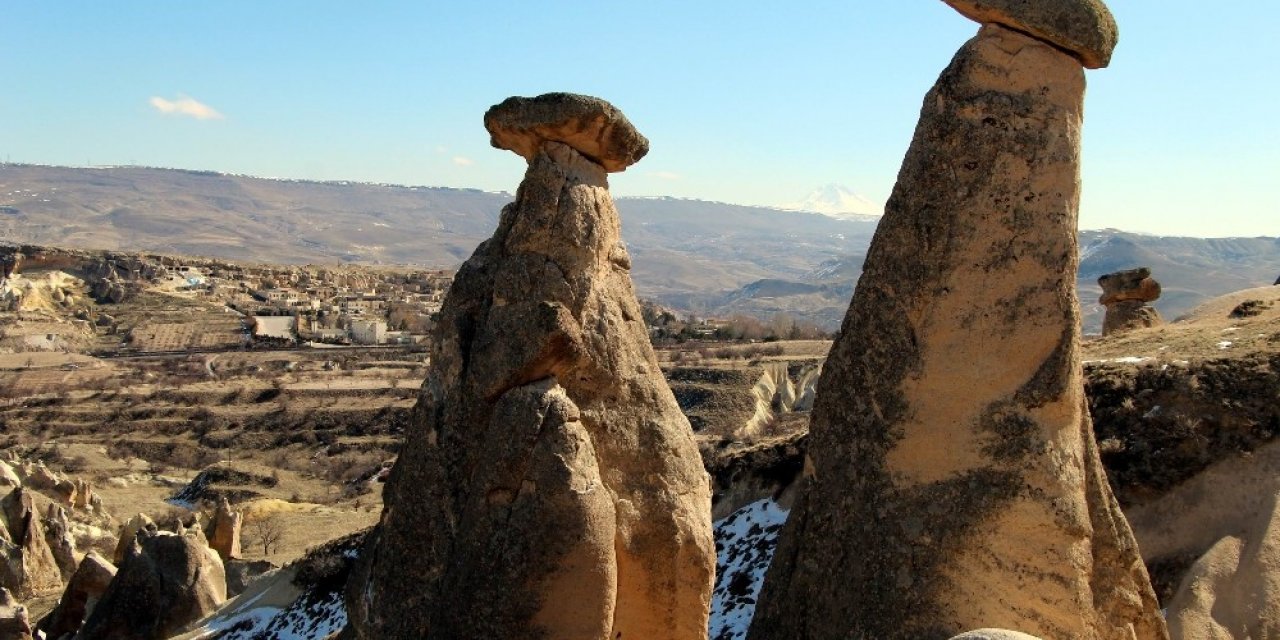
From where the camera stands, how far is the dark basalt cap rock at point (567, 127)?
24.8 ft

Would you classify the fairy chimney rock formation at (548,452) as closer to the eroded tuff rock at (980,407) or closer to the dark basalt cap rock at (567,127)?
the dark basalt cap rock at (567,127)

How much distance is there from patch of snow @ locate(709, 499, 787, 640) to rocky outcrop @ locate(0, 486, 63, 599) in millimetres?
A: 15751

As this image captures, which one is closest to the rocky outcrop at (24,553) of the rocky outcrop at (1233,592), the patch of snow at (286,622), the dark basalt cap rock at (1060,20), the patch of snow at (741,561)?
the patch of snow at (286,622)

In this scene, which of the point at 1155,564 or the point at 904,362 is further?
the point at 1155,564

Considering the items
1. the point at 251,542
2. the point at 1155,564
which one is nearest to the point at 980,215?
the point at 1155,564

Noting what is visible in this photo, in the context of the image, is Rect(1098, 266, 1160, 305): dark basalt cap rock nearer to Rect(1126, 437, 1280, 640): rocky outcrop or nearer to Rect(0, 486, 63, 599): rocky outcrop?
Rect(1126, 437, 1280, 640): rocky outcrop

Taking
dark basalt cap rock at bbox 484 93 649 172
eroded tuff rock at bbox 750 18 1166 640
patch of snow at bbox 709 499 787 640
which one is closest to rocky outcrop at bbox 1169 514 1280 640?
eroded tuff rock at bbox 750 18 1166 640

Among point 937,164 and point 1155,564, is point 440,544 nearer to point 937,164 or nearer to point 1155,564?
point 937,164

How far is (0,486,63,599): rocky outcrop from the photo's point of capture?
74.8 ft

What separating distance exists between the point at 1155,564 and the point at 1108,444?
175 cm

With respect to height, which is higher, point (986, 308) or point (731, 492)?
point (986, 308)

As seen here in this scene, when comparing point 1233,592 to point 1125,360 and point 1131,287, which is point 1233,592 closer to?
point 1125,360

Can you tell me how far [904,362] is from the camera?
20.3 ft

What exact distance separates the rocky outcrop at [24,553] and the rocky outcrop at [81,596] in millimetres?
4538
